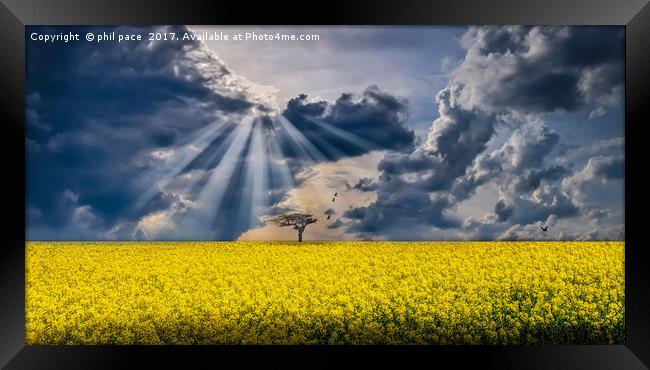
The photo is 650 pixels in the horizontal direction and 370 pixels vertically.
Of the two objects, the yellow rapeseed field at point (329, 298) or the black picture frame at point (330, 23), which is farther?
the yellow rapeseed field at point (329, 298)

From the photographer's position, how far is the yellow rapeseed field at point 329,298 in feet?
26.9

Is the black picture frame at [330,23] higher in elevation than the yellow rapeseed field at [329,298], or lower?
higher

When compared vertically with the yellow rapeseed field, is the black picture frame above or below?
above

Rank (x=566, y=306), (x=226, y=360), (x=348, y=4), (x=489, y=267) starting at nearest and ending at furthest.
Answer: (x=348, y=4) → (x=226, y=360) → (x=566, y=306) → (x=489, y=267)

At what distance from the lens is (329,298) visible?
31.1ft

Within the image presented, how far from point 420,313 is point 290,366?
2435mm

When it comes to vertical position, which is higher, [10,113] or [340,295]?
[10,113]

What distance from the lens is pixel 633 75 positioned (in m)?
6.71

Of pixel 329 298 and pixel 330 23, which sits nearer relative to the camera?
pixel 330 23

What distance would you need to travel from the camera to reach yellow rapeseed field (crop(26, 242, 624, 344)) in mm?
8211

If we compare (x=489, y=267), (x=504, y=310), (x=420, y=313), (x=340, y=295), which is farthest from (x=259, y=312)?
(x=489, y=267)

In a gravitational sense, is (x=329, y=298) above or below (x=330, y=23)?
below

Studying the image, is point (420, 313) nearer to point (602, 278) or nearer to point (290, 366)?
point (290, 366)

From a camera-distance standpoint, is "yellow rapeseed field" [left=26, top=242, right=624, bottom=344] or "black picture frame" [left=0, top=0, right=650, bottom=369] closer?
"black picture frame" [left=0, top=0, right=650, bottom=369]
